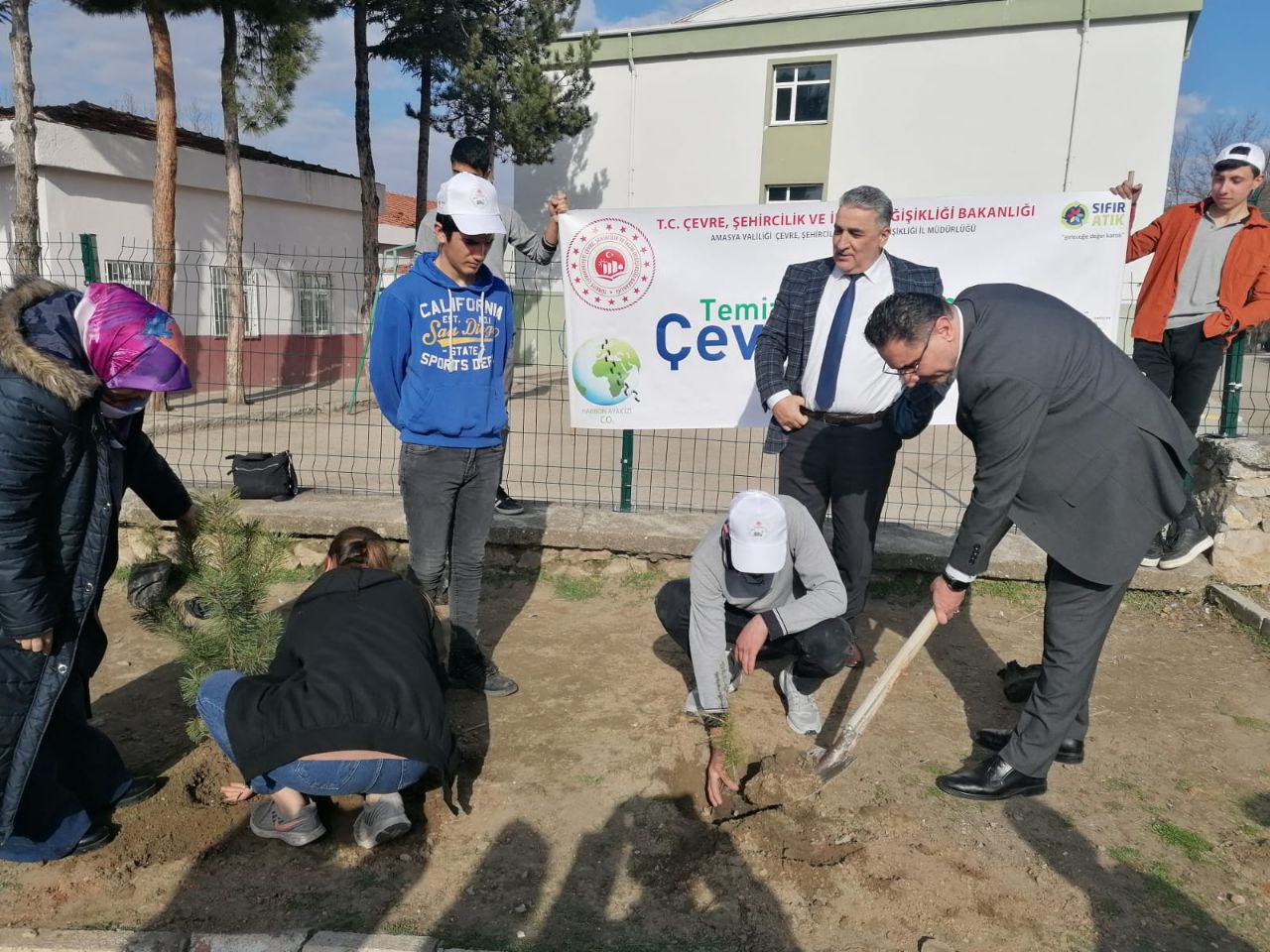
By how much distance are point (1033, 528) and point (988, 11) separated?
58.6 feet

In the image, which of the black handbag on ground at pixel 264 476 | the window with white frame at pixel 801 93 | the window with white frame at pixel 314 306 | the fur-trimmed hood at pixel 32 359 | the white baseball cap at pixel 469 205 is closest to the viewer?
the fur-trimmed hood at pixel 32 359

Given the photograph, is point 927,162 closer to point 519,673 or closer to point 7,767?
point 519,673

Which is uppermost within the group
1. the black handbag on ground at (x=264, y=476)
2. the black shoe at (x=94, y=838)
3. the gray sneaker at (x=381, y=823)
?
the black handbag on ground at (x=264, y=476)

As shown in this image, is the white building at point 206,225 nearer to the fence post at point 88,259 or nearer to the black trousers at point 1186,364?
the fence post at point 88,259

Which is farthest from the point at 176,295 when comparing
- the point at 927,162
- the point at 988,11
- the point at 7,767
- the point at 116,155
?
the point at 988,11

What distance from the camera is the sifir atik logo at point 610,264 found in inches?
183

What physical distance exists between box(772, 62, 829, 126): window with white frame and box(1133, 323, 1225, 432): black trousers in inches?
630

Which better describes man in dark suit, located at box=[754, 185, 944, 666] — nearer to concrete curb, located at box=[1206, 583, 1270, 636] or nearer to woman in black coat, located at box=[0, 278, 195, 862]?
concrete curb, located at box=[1206, 583, 1270, 636]

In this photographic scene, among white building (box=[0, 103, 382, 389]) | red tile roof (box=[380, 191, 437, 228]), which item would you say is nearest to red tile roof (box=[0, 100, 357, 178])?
white building (box=[0, 103, 382, 389])

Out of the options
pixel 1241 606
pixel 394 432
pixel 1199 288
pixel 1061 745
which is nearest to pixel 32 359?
pixel 1061 745

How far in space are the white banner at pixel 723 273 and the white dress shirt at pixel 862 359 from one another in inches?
49.4

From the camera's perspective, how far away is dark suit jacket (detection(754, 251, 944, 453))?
3485 mm

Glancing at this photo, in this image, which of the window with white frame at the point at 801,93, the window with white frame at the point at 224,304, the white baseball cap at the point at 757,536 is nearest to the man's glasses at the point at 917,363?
the white baseball cap at the point at 757,536

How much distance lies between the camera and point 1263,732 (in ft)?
10.8
